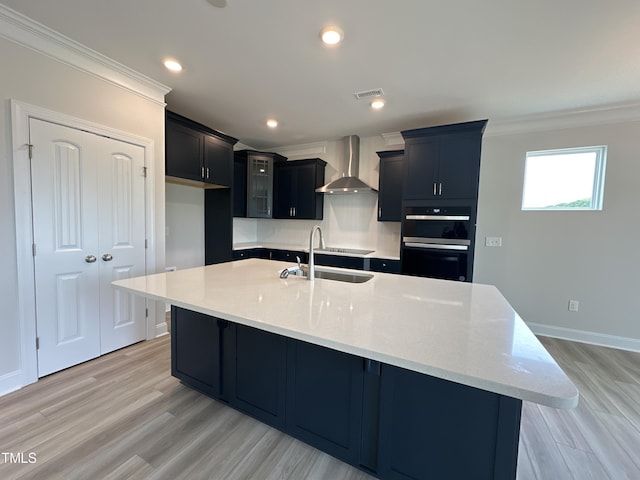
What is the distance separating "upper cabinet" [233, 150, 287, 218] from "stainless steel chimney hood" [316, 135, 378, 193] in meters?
0.97

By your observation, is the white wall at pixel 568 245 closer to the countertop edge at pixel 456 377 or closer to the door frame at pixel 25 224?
the countertop edge at pixel 456 377

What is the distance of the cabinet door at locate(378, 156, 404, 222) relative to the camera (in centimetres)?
363

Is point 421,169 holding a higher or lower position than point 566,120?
lower

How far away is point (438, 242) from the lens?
3.18 m

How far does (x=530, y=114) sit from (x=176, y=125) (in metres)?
4.14

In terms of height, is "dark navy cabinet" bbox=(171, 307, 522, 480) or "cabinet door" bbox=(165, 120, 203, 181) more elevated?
"cabinet door" bbox=(165, 120, 203, 181)

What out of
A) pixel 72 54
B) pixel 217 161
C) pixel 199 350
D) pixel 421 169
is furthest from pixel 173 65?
pixel 421 169

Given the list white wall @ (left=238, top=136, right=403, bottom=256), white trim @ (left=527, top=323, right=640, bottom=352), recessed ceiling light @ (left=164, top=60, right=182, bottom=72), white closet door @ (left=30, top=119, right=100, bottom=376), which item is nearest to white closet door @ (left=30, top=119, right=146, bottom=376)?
white closet door @ (left=30, top=119, right=100, bottom=376)

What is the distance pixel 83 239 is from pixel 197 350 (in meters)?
1.44

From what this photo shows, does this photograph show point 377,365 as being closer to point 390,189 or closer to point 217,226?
point 390,189

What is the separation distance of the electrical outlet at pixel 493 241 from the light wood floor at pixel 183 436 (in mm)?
1690

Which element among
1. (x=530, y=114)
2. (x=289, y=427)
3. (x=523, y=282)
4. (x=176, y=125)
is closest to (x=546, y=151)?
(x=530, y=114)

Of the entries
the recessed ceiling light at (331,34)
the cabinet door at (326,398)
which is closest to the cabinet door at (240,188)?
the recessed ceiling light at (331,34)

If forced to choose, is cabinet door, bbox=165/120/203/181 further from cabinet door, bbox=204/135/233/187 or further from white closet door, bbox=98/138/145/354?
white closet door, bbox=98/138/145/354
